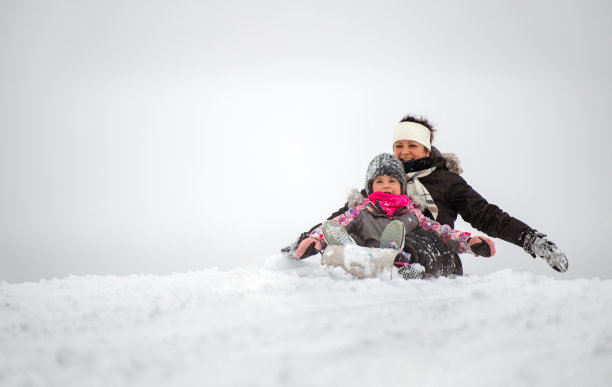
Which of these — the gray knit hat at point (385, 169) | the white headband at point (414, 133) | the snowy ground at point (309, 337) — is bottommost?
the snowy ground at point (309, 337)

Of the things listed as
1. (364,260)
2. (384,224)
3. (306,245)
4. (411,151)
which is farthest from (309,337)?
(411,151)

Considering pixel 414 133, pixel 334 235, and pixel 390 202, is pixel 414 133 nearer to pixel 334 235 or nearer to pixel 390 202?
pixel 390 202

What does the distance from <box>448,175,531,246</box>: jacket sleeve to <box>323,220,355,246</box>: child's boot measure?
104 cm

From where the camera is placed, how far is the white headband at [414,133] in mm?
3191

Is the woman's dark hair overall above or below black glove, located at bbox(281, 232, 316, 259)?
above

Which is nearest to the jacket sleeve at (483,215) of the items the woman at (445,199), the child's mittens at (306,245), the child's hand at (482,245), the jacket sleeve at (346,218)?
the woman at (445,199)

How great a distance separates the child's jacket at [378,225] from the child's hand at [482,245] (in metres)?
0.06

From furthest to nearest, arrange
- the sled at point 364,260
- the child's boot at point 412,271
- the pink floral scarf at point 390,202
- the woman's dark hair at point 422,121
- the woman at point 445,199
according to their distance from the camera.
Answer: the woman's dark hair at point 422,121 < the pink floral scarf at point 390,202 < the woman at point 445,199 < the child's boot at point 412,271 < the sled at point 364,260

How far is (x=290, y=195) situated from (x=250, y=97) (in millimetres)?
22294

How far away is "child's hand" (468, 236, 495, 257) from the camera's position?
2.26m

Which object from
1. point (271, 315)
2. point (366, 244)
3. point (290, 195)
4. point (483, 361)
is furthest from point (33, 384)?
point (290, 195)

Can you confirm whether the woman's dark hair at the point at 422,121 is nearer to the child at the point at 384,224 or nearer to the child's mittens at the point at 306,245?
the child at the point at 384,224

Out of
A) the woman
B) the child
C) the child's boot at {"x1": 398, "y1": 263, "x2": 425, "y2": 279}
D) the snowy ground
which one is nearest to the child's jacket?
the child

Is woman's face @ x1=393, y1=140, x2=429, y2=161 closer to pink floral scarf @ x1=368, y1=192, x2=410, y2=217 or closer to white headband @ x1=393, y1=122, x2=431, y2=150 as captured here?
white headband @ x1=393, y1=122, x2=431, y2=150
